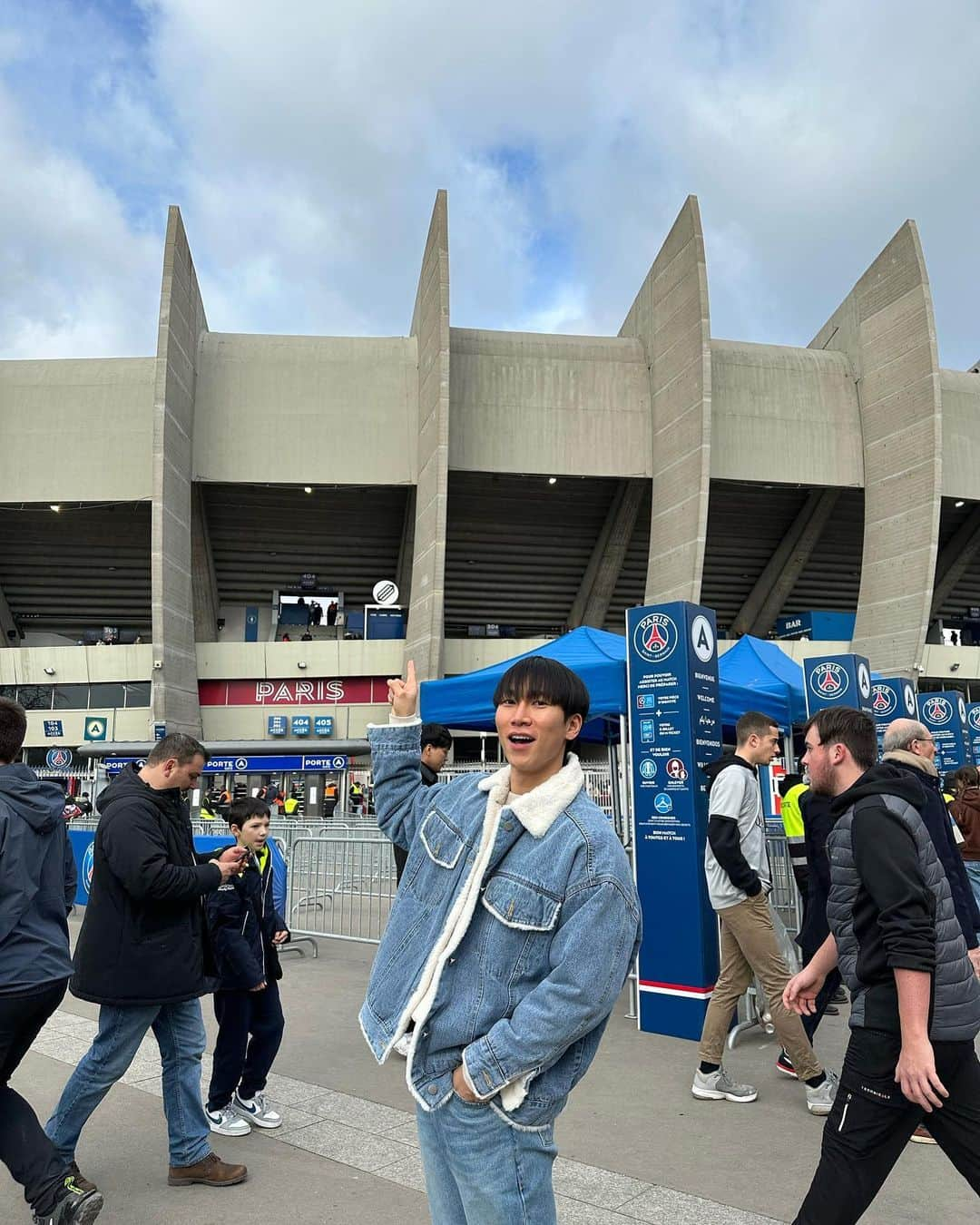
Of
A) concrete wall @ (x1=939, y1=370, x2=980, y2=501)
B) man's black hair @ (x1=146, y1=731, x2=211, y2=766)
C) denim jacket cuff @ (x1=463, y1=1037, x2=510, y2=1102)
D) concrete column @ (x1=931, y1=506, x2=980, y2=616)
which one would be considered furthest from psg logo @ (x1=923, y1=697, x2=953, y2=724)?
denim jacket cuff @ (x1=463, y1=1037, x2=510, y2=1102)

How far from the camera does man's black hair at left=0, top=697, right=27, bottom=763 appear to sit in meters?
3.37

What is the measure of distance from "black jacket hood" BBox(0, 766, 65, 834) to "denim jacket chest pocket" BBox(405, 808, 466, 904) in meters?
1.81

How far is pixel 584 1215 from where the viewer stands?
3346 millimetres

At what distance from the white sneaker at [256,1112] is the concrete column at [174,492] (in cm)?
2137

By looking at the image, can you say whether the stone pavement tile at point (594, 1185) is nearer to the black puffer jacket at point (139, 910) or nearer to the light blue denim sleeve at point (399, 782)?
the black puffer jacket at point (139, 910)

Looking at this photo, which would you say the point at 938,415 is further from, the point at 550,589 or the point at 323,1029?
the point at 323,1029

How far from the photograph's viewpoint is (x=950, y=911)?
2541mm

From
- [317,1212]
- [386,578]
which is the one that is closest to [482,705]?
[317,1212]

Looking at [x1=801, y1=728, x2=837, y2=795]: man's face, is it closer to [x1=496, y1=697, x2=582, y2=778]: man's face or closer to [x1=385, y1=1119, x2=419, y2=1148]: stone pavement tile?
[x1=496, y1=697, x2=582, y2=778]: man's face

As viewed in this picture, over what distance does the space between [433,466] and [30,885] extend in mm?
22716

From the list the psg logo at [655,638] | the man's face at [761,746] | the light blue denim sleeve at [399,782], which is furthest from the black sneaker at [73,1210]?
the psg logo at [655,638]

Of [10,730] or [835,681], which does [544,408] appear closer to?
[835,681]

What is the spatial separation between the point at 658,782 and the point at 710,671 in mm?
962

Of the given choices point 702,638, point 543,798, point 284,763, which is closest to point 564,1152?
point 543,798
